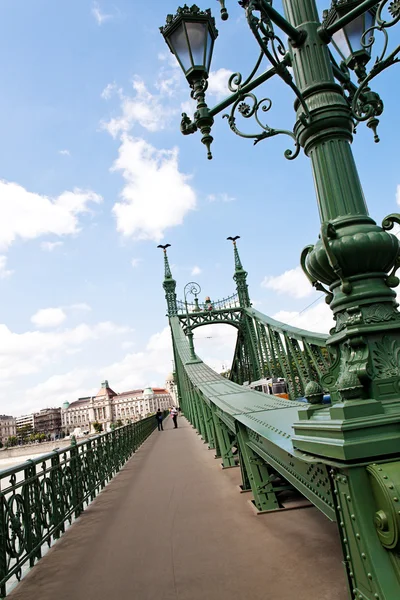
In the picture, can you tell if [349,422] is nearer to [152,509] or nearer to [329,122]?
[329,122]

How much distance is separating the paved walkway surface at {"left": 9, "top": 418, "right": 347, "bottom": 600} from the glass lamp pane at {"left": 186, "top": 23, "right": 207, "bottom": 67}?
137 inches

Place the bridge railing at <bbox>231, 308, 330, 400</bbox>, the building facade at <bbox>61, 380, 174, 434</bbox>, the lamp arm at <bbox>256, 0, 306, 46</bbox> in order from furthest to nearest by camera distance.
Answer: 1. the building facade at <bbox>61, 380, 174, 434</bbox>
2. the bridge railing at <bbox>231, 308, 330, 400</bbox>
3. the lamp arm at <bbox>256, 0, 306, 46</bbox>

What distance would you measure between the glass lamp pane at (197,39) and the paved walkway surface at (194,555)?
347 centimetres

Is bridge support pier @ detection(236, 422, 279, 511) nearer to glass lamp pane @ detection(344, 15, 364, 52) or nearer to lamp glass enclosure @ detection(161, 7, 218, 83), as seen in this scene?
lamp glass enclosure @ detection(161, 7, 218, 83)

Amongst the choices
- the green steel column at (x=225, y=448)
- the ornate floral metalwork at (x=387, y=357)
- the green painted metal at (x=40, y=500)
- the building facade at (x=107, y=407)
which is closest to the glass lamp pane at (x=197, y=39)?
the ornate floral metalwork at (x=387, y=357)

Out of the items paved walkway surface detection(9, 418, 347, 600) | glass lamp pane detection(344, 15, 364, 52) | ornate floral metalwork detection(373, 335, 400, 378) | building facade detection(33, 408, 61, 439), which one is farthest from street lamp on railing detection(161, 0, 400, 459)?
building facade detection(33, 408, 61, 439)

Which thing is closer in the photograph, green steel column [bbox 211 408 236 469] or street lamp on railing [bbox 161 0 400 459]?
street lamp on railing [bbox 161 0 400 459]

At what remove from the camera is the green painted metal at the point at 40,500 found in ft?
10.4

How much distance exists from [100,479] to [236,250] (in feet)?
75.6

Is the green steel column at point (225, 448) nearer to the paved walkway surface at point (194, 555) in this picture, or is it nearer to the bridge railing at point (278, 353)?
the paved walkway surface at point (194, 555)

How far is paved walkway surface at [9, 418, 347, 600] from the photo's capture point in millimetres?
2557

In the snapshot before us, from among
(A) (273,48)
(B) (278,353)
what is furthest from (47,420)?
(A) (273,48)

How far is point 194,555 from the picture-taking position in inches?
126

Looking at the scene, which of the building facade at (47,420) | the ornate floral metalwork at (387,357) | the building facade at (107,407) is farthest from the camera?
the building facade at (47,420)
